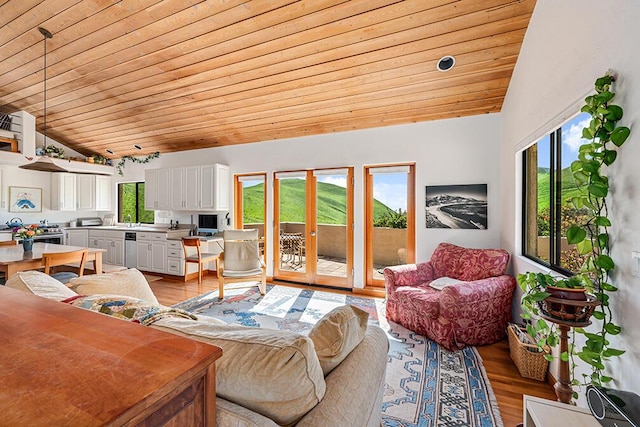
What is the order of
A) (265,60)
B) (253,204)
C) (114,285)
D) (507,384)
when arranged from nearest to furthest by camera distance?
(114,285) → (507,384) → (265,60) → (253,204)

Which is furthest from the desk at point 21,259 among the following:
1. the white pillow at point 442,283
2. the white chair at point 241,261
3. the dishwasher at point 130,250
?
the white pillow at point 442,283

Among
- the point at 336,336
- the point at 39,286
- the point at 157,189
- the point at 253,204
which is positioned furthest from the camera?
the point at 157,189

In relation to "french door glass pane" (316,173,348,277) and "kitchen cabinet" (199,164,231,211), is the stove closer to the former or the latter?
"kitchen cabinet" (199,164,231,211)

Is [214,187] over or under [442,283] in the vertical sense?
over

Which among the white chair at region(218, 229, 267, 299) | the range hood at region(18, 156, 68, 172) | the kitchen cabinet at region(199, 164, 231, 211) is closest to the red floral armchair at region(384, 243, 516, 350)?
the white chair at region(218, 229, 267, 299)

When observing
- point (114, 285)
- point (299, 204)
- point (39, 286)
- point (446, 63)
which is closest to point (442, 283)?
point (446, 63)

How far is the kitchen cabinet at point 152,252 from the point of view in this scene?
5.39 metres

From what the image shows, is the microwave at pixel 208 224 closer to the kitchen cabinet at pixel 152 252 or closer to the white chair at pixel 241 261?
the kitchen cabinet at pixel 152 252

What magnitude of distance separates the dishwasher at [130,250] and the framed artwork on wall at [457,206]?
18.2 feet

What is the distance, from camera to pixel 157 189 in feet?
19.6

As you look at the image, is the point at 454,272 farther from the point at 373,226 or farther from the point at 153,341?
the point at 153,341

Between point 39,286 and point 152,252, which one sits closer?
point 39,286

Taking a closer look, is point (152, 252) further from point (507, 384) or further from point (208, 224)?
point (507, 384)

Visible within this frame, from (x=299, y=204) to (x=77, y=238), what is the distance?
5.29 meters
